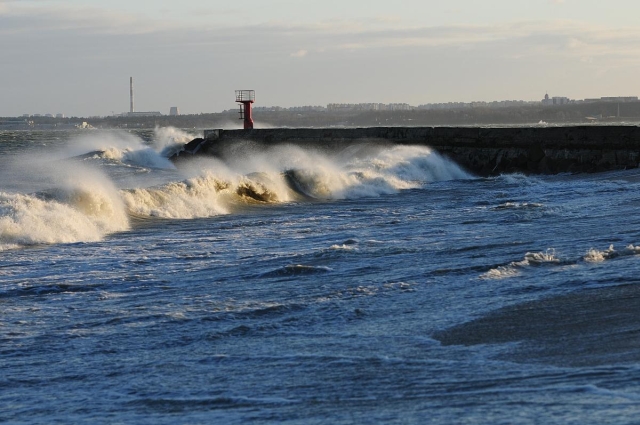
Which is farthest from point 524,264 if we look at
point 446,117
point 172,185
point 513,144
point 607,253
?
point 446,117

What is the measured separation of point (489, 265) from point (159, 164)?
30.7 m

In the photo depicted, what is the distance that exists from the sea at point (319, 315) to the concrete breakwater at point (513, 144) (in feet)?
34.0

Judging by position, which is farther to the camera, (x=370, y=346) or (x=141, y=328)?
(x=141, y=328)

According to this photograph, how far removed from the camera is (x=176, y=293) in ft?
28.5

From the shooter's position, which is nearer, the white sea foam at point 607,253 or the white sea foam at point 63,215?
the white sea foam at point 607,253

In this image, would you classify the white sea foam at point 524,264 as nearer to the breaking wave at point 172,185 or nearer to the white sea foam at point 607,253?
the white sea foam at point 607,253

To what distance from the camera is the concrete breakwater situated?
26.2 meters

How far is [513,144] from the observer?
93.1 feet

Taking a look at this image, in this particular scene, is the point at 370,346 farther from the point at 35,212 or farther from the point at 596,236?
the point at 35,212

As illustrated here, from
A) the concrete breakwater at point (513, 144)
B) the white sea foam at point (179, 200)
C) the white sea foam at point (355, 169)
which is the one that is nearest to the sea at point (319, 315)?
the white sea foam at point (179, 200)

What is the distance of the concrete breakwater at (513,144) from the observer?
86.1 ft

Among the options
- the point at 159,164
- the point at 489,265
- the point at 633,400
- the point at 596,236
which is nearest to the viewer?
the point at 633,400

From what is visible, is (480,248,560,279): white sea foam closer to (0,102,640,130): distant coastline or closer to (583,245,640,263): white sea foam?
(583,245,640,263): white sea foam

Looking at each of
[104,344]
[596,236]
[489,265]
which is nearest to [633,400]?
[104,344]
